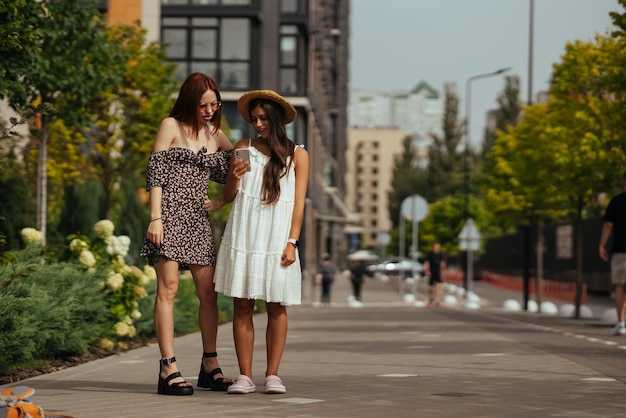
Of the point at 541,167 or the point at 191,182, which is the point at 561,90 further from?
the point at 191,182

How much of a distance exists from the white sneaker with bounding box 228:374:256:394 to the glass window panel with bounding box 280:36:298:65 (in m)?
45.2

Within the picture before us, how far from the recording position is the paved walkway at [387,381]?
25.6ft

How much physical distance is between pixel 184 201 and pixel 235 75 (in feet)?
138

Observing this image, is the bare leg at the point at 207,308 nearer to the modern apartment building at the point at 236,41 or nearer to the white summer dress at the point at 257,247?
the white summer dress at the point at 257,247

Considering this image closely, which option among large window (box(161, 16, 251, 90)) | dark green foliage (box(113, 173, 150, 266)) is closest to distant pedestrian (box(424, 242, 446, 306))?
large window (box(161, 16, 251, 90))

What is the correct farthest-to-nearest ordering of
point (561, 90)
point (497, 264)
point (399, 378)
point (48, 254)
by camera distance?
1. point (497, 264)
2. point (561, 90)
3. point (48, 254)
4. point (399, 378)

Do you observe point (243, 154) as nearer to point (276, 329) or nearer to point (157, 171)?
point (157, 171)

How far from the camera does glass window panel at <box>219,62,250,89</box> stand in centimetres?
5053

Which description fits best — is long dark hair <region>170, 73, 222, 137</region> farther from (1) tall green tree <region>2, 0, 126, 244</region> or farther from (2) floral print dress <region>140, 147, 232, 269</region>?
(1) tall green tree <region>2, 0, 126, 244</region>

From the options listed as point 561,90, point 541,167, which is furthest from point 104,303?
point 541,167

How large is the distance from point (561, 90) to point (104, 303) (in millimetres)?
20492

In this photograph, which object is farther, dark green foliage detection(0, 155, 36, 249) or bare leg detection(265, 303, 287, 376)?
dark green foliage detection(0, 155, 36, 249)

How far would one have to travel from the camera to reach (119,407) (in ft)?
25.4

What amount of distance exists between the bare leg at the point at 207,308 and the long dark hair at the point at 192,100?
94 centimetres
